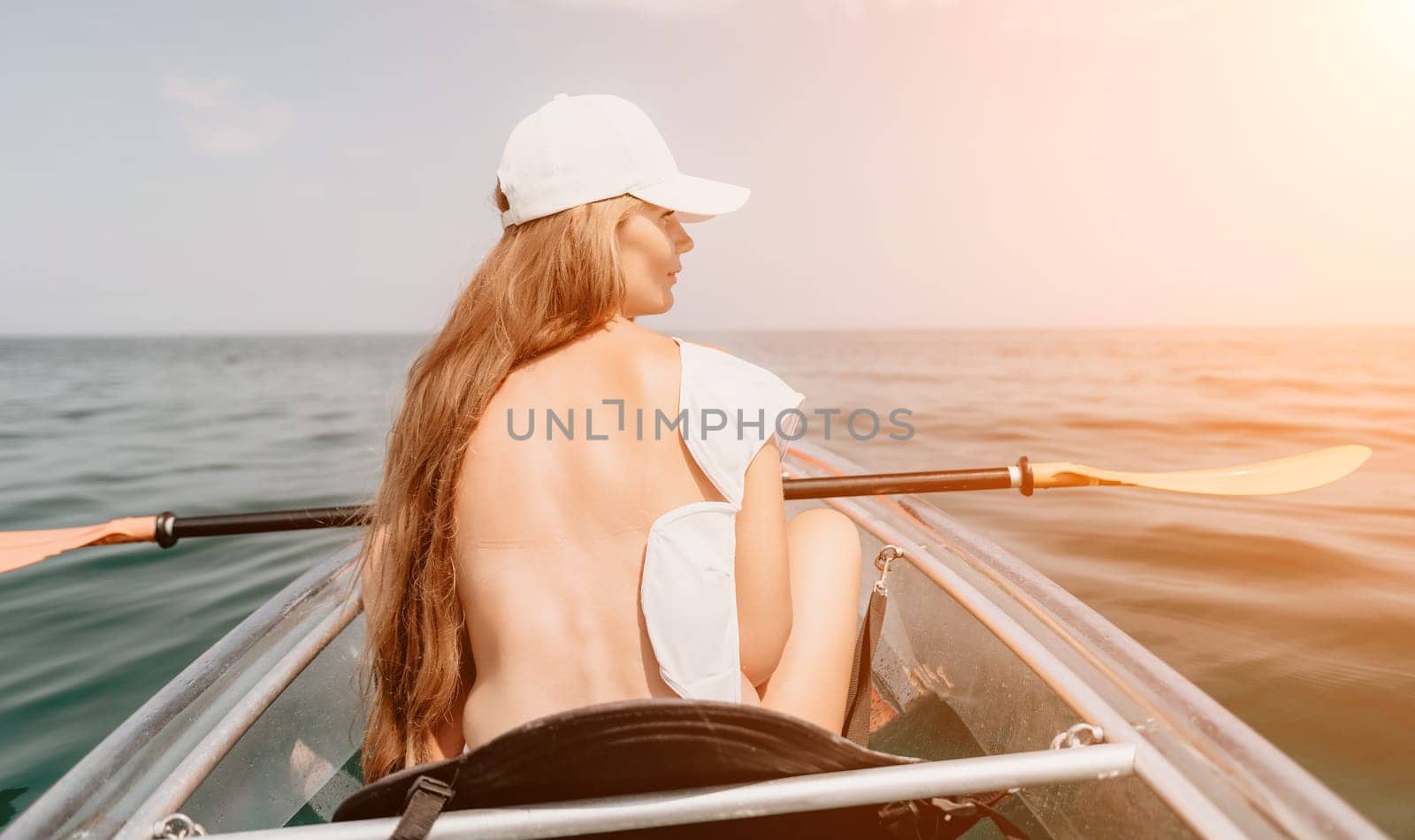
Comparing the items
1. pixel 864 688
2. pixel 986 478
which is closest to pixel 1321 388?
pixel 986 478

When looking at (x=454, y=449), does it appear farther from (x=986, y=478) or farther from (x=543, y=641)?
(x=986, y=478)

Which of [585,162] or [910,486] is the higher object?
[585,162]

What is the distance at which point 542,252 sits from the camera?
152 centimetres

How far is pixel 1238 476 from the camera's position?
9.14 feet

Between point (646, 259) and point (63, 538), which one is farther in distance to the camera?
point (63, 538)

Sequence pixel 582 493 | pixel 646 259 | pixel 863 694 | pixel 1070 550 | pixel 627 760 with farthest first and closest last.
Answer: pixel 1070 550 → pixel 863 694 → pixel 646 259 → pixel 582 493 → pixel 627 760

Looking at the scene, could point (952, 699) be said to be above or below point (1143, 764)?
below

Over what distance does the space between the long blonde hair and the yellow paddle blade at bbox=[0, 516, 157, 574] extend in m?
1.43

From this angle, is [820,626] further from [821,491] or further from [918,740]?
[918,740]

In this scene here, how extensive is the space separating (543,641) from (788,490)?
145cm

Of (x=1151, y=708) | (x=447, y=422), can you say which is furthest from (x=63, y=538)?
(x=1151, y=708)

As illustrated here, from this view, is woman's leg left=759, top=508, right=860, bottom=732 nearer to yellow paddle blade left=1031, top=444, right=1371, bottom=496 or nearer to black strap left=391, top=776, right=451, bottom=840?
black strap left=391, top=776, right=451, bottom=840

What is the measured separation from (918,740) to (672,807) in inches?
69.4

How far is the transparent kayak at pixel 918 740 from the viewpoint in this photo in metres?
1.09
